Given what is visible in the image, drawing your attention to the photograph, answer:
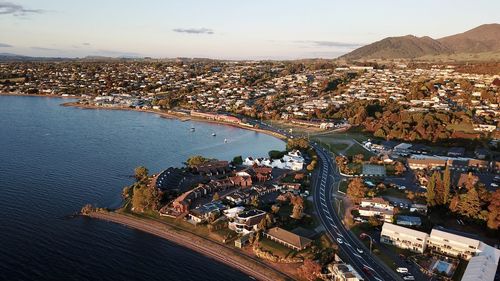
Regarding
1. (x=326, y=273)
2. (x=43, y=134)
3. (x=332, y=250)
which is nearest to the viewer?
(x=326, y=273)

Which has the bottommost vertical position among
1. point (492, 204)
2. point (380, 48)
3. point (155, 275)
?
point (155, 275)

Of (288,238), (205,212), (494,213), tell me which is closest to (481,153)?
(494,213)

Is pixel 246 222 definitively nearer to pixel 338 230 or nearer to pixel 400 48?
pixel 338 230

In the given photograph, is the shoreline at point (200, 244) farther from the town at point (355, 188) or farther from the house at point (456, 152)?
the house at point (456, 152)

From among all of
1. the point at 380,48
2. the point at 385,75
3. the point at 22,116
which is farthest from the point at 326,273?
the point at 380,48

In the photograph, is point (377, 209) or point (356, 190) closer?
point (377, 209)

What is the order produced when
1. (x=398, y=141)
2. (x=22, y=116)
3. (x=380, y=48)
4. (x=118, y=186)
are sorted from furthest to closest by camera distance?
(x=380, y=48), (x=22, y=116), (x=398, y=141), (x=118, y=186)

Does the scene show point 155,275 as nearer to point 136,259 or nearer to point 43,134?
point 136,259

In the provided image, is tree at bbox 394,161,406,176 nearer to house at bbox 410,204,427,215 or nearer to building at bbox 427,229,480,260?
house at bbox 410,204,427,215
